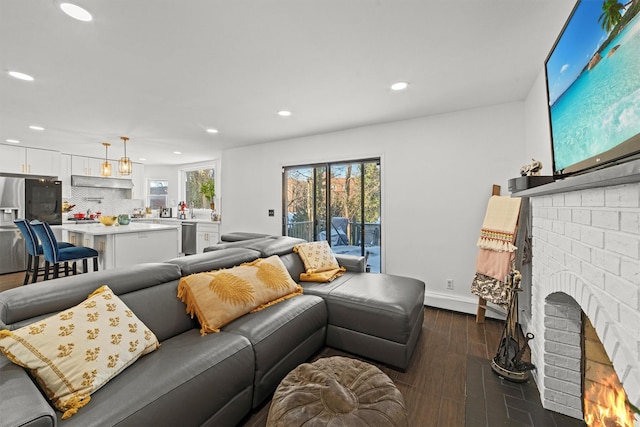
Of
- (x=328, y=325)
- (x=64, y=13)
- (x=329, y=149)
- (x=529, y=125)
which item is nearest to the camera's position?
(x=64, y=13)

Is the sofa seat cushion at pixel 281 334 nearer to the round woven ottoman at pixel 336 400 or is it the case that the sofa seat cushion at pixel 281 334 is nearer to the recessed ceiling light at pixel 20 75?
the round woven ottoman at pixel 336 400

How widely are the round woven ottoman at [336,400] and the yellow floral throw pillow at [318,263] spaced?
4.57 ft

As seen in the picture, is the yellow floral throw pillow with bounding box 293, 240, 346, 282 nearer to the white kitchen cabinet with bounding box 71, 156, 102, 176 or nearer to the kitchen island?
the kitchen island

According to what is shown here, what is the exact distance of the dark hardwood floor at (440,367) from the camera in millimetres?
1680

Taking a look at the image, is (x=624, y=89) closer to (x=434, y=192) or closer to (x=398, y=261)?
(x=434, y=192)

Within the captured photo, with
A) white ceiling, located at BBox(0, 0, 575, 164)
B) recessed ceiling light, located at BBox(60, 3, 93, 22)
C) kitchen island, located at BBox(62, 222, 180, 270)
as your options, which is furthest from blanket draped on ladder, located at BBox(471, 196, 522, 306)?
kitchen island, located at BBox(62, 222, 180, 270)

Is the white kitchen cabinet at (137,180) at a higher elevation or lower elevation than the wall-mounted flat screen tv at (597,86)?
higher

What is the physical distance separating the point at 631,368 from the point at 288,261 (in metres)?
2.36

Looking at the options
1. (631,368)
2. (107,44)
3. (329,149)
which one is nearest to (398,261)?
(329,149)

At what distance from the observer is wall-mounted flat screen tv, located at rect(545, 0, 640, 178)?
843 millimetres

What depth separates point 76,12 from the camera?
5.24 feet

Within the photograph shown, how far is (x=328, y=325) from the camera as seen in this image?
237cm

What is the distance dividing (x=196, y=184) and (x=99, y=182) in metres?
2.00

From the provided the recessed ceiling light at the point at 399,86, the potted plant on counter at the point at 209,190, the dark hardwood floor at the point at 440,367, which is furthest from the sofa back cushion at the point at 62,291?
the potted plant on counter at the point at 209,190
